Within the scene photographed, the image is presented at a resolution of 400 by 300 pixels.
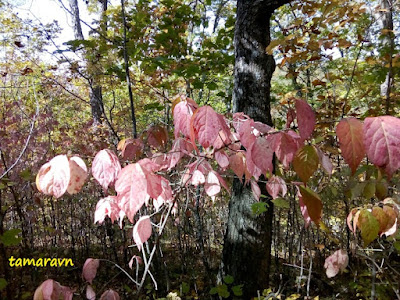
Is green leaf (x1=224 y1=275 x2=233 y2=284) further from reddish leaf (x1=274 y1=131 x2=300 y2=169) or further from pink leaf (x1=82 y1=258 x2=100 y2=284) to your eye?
reddish leaf (x1=274 y1=131 x2=300 y2=169)

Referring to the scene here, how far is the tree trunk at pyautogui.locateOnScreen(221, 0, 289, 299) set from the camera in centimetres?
238

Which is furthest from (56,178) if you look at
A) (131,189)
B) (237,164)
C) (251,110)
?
(251,110)

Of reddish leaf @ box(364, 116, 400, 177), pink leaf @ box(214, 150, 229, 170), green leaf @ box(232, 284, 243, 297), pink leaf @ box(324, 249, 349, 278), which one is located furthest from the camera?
green leaf @ box(232, 284, 243, 297)

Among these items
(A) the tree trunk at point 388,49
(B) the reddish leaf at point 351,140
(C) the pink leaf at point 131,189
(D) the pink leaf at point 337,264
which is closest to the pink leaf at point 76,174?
(C) the pink leaf at point 131,189

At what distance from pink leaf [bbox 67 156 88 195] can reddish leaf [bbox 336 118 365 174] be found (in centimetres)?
83

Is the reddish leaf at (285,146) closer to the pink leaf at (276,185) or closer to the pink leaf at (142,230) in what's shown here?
the pink leaf at (276,185)

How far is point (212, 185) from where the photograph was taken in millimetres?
1292

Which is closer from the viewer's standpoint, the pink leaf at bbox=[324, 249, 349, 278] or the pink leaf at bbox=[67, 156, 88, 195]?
the pink leaf at bbox=[67, 156, 88, 195]

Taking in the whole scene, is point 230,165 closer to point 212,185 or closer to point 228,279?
point 212,185

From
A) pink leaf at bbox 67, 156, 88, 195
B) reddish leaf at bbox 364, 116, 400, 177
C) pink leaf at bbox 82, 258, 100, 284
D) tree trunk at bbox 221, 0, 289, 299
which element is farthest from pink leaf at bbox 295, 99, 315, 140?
tree trunk at bbox 221, 0, 289, 299

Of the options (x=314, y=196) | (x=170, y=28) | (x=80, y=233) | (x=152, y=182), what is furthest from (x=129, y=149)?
(x=80, y=233)

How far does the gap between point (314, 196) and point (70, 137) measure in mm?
5485

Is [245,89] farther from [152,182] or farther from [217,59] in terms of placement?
[152,182]

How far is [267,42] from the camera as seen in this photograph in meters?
2.41
